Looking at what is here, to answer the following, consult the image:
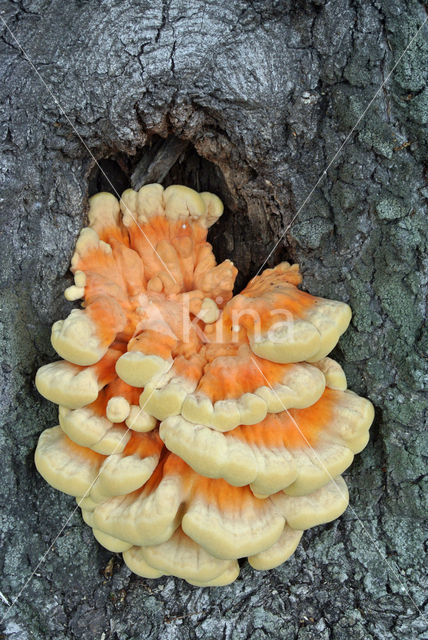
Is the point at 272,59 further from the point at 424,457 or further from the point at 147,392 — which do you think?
the point at 424,457

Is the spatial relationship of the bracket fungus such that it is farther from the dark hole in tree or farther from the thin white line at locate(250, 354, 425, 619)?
the dark hole in tree

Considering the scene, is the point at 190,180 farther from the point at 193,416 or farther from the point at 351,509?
the point at 351,509

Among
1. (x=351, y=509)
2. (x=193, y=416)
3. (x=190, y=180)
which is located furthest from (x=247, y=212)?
(x=351, y=509)

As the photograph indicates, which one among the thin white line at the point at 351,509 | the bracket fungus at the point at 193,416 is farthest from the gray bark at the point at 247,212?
the bracket fungus at the point at 193,416

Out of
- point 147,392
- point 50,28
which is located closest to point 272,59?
point 50,28

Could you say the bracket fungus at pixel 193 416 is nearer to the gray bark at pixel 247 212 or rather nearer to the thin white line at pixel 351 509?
the thin white line at pixel 351 509
